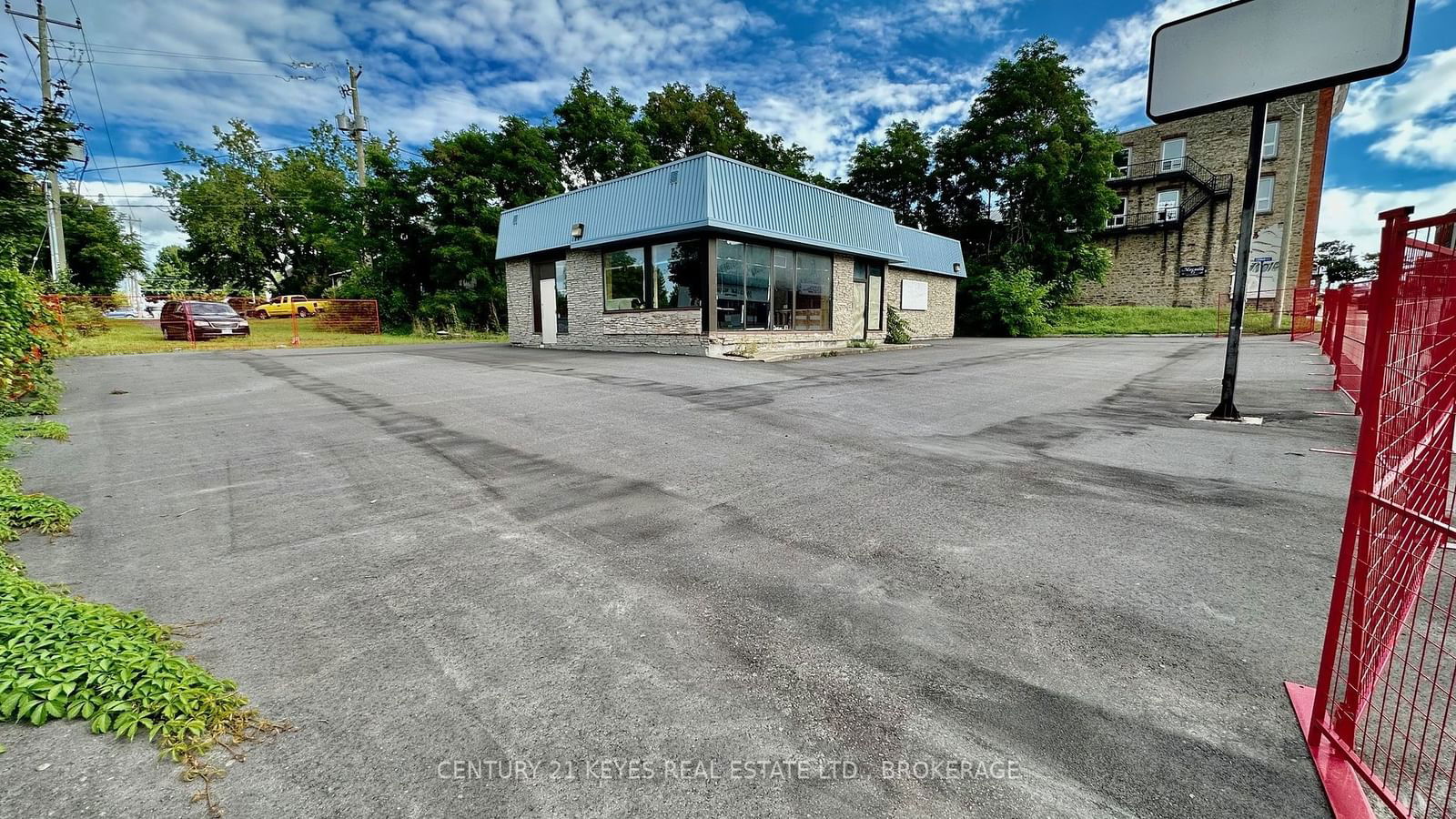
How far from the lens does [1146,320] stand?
92.4 ft

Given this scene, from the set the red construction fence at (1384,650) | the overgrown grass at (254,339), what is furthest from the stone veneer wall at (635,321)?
the red construction fence at (1384,650)

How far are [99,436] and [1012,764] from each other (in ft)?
27.3

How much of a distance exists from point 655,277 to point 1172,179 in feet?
104

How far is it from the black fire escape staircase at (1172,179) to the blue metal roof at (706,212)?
21.4 m

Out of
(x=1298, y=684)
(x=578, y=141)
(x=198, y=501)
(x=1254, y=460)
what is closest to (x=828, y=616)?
(x=1298, y=684)

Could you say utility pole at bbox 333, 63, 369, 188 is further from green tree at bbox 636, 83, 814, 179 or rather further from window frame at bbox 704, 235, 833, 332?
window frame at bbox 704, 235, 833, 332

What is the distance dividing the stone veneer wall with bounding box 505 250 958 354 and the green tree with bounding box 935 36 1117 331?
9.81 metres

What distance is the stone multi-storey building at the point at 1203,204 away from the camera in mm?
27766

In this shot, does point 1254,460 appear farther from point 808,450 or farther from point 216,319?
point 216,319

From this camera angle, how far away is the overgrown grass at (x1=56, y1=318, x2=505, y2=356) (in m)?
16.8

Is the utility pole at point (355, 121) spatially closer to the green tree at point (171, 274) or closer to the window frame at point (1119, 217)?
the green tree at point (171, 274)

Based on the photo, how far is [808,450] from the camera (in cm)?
557

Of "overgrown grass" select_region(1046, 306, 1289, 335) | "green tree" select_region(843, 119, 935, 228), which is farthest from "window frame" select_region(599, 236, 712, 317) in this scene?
"green tree" select_region(843, 119, 935, 228)

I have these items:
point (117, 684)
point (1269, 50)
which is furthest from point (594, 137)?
point (117, 684)
